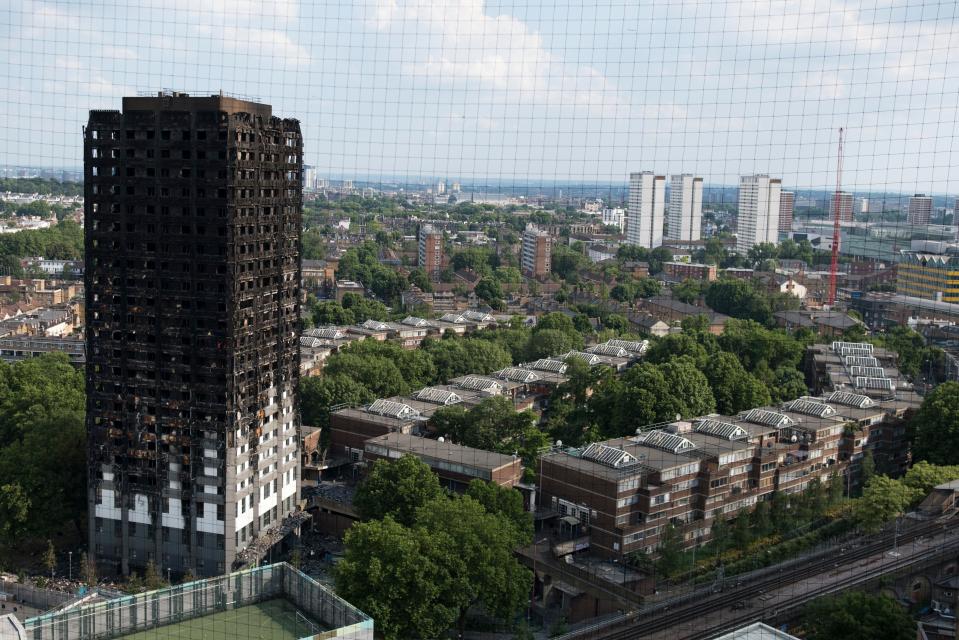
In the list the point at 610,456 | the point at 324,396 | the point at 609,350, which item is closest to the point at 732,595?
the point at 610,456

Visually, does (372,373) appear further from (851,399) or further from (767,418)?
(851,399)

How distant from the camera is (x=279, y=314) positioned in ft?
27.0

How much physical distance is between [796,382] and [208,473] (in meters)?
7.82

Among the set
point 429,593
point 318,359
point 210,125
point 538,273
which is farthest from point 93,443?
point 538,273

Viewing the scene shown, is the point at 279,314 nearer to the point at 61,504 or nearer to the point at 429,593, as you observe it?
the point at 61,504

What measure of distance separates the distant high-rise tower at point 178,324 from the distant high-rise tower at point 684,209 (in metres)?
23.8

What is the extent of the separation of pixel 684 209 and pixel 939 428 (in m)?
21.7

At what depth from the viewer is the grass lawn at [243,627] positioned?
5.04m

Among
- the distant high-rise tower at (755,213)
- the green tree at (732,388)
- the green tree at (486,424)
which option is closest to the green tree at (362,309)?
the green tree at (732,388)

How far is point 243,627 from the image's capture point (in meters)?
5.16

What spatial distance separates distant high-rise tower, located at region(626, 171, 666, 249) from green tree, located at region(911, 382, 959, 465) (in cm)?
1831

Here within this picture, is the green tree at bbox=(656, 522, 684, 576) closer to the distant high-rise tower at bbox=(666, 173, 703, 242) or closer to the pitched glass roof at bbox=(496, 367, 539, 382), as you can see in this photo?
the pitched glass roof at bbox=(496, 367, 539, 382)

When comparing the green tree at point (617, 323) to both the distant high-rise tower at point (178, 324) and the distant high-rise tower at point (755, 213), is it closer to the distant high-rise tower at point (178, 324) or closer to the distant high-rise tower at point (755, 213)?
the distant high-rise tower at point (755, 213)

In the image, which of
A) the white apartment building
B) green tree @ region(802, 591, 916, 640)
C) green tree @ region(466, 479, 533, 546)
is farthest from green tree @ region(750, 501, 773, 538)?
the white apartment building
